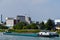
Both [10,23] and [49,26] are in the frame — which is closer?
[49,26]

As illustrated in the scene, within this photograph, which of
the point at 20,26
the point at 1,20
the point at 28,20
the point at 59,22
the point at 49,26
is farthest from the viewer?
the point at 1,20

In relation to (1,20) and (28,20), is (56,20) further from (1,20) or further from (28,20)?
(1,20)

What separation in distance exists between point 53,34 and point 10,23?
3963 inches

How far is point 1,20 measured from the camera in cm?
17300

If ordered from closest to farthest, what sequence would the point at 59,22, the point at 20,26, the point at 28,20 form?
the point at 20,26 → the point at 59,22 → the point at 28,20

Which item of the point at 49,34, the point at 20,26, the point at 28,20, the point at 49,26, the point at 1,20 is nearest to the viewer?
the point at 49,34

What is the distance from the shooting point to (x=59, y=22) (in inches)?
5536

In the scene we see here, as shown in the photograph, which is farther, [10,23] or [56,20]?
[10,23]

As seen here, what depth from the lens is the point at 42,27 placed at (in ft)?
359

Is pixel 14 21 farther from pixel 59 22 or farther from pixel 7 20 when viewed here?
pixel 59 22

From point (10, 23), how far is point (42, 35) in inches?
3993

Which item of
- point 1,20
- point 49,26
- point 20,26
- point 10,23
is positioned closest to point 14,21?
point 10,23

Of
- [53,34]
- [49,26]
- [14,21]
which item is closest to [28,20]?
[14,21]

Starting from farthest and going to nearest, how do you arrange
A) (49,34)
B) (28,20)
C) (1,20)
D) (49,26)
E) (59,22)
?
(1,20), (28,20), (59,22), (49,26), (49,34)
